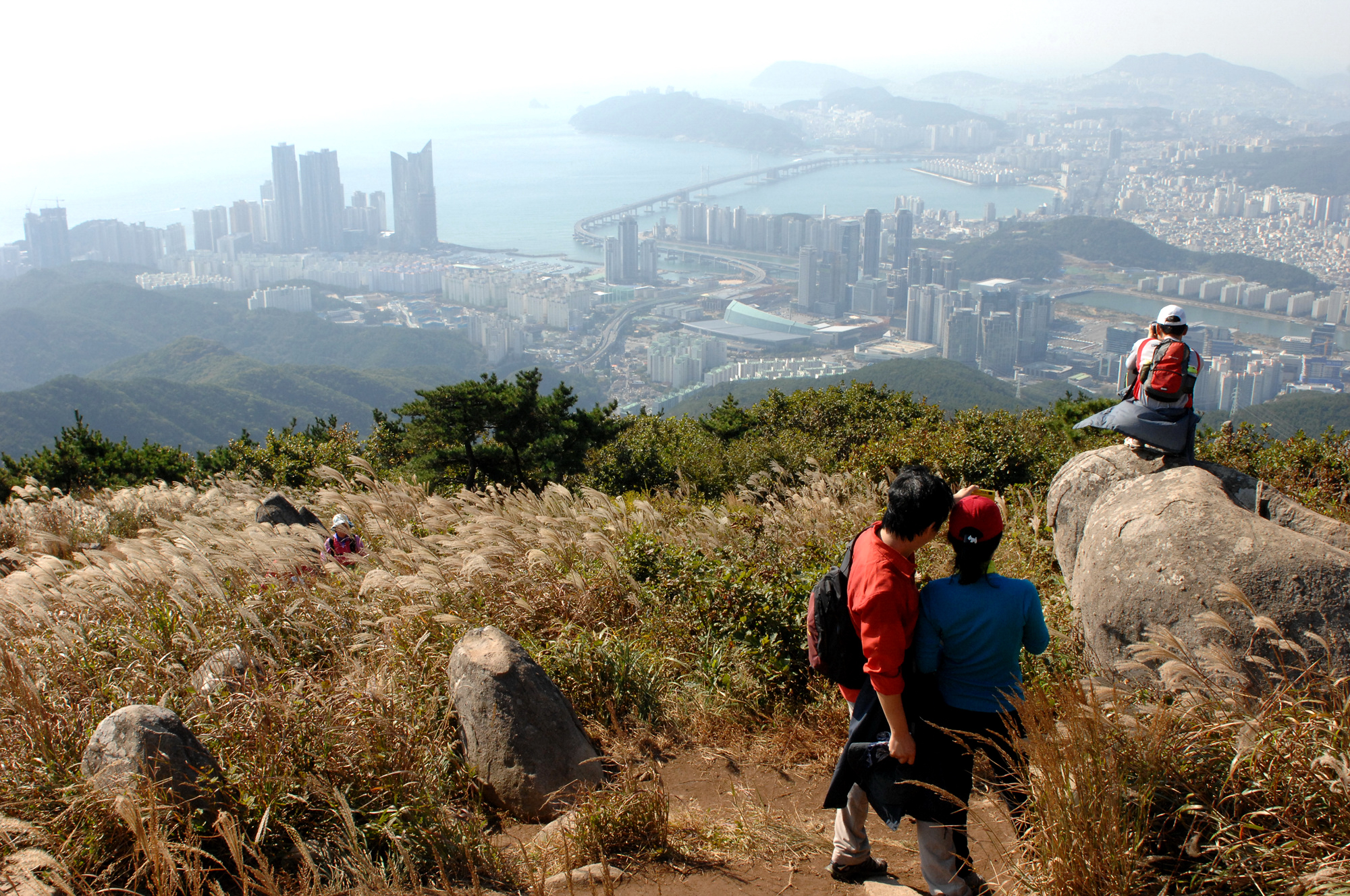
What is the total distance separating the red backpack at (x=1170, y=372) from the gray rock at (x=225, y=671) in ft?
13.9

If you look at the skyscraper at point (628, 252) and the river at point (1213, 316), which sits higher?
the skyscraper at point (628, 252)

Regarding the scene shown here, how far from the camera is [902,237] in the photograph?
129 meters

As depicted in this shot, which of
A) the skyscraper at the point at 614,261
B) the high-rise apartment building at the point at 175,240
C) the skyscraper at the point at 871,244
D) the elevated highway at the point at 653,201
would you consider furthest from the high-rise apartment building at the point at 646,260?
the high-rise apartment building at the point at 175,240

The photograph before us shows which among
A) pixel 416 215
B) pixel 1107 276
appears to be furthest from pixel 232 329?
pixel 1107 276

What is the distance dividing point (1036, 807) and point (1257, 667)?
1.41m

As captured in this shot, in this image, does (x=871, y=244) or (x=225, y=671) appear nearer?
(x=225, y=671)

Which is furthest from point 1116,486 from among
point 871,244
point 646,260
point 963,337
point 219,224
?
point 219,224

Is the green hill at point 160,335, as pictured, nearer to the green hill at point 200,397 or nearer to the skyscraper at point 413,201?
the green hill at point 200,397

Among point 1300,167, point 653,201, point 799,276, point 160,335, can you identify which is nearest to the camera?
point 160,335

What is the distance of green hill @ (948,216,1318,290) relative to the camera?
105812 mm

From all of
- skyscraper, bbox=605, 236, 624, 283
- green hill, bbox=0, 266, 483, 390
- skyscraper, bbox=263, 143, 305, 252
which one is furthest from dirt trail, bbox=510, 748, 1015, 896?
skyscraper, bbox=263, 143, 305, 252

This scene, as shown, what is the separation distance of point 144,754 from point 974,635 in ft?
8.00

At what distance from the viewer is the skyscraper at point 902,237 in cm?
12681

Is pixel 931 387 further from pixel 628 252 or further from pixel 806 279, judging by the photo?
pixel 628 252
